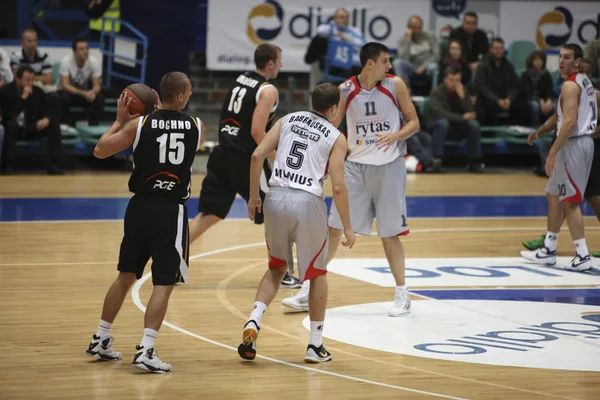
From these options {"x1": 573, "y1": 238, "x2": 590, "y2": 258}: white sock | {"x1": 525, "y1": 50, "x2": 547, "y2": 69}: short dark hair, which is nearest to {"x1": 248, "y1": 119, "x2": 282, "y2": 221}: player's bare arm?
{"x1": 573, "y1": 238, "x2": 590, "y2": 258}: white sock

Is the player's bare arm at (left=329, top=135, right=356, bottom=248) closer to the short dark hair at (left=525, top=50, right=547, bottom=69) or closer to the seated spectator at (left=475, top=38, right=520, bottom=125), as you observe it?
the seated spectator at (left=475, top=38, right=520, bottom=125)

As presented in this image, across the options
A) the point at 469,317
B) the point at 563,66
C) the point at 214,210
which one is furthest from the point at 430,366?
the point at 563,66

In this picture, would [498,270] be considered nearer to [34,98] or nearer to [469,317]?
[469,317]

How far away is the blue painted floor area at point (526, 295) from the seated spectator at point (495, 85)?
916 centimetres

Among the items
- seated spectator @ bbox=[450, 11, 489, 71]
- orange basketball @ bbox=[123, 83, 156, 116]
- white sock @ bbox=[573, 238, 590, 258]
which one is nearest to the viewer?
orange basketball @ bbox=[123, 83, 156, 116]

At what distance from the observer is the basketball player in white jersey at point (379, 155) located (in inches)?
305

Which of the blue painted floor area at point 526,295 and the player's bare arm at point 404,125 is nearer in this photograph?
the player's bare arm at point 404,125

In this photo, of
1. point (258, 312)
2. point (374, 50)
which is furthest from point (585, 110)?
point (258, 312)

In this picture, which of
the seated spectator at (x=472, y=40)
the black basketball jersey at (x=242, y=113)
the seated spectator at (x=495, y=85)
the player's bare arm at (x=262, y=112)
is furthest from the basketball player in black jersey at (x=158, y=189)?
the seated spectator at (x=472, y=40)

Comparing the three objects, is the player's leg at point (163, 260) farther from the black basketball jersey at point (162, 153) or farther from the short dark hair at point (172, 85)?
the short dark hair at point (172, 85)

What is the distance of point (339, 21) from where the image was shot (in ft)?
56.2

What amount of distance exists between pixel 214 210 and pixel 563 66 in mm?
3352

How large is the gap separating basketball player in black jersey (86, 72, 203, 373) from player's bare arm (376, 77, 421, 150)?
194cm

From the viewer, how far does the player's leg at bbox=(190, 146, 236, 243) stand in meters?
8.91
